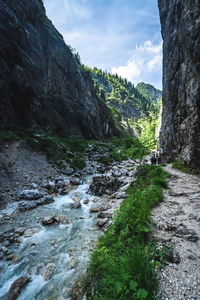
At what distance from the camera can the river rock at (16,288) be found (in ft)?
9.59

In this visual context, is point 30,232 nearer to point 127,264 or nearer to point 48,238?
point 48,238

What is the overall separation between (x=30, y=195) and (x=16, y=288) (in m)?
4.91

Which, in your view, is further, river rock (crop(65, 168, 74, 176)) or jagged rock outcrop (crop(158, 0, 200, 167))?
river rock (crop(65, 168, 74, 176))

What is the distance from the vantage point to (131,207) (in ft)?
12.9

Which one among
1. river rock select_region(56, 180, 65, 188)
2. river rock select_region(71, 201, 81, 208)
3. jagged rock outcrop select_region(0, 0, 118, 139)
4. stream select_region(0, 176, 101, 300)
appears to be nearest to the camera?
stream select_region(0, 176, 101, 300)

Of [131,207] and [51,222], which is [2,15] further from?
[131,207]

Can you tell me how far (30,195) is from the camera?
7.49 meters

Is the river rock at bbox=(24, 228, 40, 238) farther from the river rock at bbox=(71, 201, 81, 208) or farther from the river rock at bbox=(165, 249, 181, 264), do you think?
the river rock at bbox=(165, 249, 181, 264)

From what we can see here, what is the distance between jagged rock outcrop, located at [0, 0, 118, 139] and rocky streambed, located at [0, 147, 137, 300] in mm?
11667

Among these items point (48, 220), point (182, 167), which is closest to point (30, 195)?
point (48, 220)

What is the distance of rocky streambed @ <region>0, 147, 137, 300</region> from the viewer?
3146mm

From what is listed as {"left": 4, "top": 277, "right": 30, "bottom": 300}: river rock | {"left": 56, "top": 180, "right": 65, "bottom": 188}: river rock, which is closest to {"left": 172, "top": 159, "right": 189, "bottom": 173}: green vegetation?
{"left": 56, "top": 180, "right": 65, "bottom": 188}: river rock

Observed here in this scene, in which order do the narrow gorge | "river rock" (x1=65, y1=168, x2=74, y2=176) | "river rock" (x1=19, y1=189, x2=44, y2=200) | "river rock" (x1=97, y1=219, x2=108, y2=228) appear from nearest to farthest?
the narrow gorge → "river rock" (x1=97, y1=219, x2=108, y2=228) → "river rock" (x1=19, y1=189, x2=44, y2=200) → "river rock" (x1=65, y1=168, x2=74, y2=176)

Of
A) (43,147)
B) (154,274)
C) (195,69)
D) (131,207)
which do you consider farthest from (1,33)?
(154,274)
